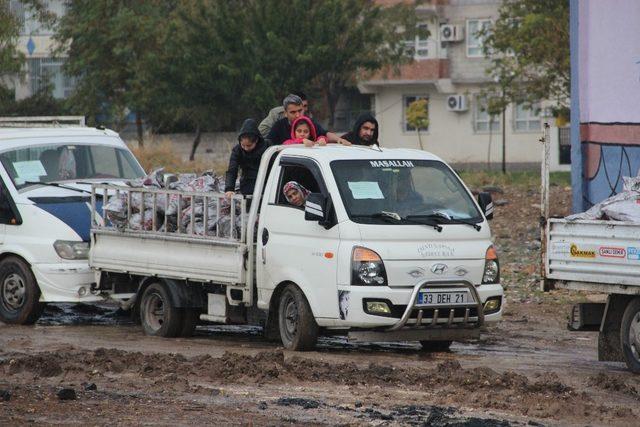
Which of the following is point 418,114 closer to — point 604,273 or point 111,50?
point 111,50

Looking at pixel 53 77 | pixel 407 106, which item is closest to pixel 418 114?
pixel 407 106

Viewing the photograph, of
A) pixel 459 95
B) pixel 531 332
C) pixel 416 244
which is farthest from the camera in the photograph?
pixel 459 95

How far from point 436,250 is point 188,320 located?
10.6 ft

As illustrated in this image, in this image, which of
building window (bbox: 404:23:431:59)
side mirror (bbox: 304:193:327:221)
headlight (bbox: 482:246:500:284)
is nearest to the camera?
side mirror (bbox: 304:193:327:221)

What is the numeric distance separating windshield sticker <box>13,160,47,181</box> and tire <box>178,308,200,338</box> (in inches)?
122

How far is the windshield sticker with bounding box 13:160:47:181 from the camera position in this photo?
16797mm

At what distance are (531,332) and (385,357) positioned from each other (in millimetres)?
3125

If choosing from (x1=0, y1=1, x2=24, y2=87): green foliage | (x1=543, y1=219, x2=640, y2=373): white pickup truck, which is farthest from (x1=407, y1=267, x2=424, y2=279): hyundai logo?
(x1=0, y1=1, x2=24, y2=87): green foliage

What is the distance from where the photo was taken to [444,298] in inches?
506

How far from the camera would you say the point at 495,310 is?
13.3 m

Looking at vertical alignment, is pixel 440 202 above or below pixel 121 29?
below

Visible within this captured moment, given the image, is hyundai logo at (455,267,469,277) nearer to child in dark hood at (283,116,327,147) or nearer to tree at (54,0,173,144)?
child in dark hood at (283,116,327,147)

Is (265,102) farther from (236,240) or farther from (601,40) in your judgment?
(236,240)

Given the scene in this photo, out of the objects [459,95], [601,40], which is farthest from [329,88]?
[601,40]
